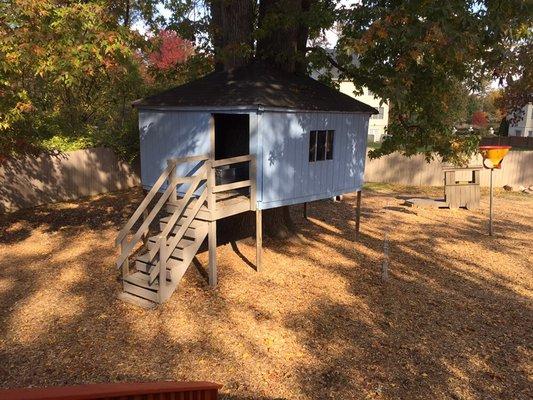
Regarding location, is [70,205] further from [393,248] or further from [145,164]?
[393,248]

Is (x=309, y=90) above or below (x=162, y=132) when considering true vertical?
above

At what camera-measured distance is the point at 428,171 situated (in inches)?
1068

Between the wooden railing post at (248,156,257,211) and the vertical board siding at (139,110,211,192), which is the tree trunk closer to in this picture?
the vertical board siding at (139,110,211,192)

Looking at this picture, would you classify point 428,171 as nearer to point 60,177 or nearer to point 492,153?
point 492,153

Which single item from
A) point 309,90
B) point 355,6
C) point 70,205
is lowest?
point 70,205

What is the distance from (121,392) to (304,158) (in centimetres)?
841

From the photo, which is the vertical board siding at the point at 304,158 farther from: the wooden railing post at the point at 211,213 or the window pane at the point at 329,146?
the wooden railing post at the point at 211,213

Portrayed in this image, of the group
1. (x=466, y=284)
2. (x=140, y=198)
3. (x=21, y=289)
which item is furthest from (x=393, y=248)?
(x=140, y=198)

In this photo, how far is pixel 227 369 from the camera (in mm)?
7086

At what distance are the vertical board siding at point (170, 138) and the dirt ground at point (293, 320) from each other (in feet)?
8.68

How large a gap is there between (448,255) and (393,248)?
5.23ft

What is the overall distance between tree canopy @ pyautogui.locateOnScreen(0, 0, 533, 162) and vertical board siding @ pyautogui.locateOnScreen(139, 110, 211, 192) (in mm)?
1751

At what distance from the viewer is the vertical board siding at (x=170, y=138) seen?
10.7 meters

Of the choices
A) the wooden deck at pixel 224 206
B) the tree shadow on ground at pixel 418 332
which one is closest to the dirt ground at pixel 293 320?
the tree shadow on ground at pixel 418 332
